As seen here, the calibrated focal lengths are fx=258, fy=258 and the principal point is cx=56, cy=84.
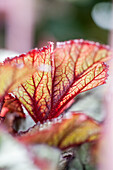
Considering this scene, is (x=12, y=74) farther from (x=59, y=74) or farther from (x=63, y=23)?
(x=63, y=23)

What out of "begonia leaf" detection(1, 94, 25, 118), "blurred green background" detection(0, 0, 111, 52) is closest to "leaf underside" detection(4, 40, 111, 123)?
"begonia leaf" detection(1, 94, 25, 118)

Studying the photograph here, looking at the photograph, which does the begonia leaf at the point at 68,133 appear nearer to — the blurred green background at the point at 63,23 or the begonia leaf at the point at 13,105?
the begonia leaf at the point at 13,105

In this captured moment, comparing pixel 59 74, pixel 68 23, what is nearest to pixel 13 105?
pixel 59 74

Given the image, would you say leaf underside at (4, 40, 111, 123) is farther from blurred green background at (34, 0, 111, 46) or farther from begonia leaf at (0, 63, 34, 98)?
blurred green background at (34, 0, 111, 46)

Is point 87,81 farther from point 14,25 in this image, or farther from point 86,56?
point 14,25

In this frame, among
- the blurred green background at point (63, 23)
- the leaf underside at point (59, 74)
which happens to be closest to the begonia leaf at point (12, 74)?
the leaf underside at point (59, 74)

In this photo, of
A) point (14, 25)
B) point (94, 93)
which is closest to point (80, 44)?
point (94, 93)
